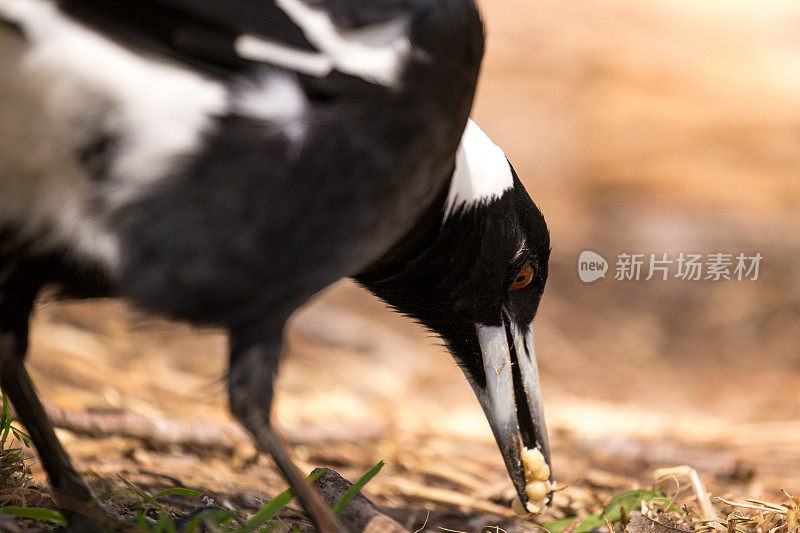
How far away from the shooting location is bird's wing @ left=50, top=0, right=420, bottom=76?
1.07m

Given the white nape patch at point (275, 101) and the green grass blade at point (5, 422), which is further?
the green grass blade at point (5, 422)

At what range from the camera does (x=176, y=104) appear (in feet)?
3.52

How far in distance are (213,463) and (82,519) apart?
2.93ft

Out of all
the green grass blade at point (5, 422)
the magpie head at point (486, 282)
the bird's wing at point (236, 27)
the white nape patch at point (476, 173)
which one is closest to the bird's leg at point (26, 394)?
the green grass blade at point (5, 422)

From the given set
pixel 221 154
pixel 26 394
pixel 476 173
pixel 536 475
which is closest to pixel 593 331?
pixel 536 475

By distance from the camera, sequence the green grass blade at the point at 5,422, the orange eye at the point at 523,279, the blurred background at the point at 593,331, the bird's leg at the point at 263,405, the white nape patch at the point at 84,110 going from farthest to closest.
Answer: the blurred background at the point at 593,331
the orange eye at the point at 523,279
the green grass blade at the point at 5,422
the bird's leg at the point at 263,405
the white nape patch at the point at 84,110

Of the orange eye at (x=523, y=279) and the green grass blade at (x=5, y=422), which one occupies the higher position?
the orange eye at (x=523, y=279)

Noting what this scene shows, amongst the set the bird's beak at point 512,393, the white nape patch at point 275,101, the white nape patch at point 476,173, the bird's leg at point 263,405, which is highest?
the white nape patch at point 476,173

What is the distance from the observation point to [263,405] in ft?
4.17

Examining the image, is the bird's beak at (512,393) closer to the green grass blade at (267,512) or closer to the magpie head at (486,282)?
the magpie head at (486,282)

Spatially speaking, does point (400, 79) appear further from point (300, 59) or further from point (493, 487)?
point (493, 487)

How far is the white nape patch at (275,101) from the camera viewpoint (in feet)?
3.60

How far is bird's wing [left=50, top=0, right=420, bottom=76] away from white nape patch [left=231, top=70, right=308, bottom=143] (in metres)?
0.02

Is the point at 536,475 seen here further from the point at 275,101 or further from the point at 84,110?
the point at 84,110
